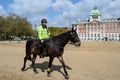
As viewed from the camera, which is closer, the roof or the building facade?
the building facade

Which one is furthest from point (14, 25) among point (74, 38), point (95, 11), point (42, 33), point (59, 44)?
point (95, 11)

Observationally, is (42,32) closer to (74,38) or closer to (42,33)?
(42,33)

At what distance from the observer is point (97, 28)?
521 feet

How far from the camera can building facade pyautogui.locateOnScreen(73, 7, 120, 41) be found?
148500mm

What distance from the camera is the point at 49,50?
41.1 feet

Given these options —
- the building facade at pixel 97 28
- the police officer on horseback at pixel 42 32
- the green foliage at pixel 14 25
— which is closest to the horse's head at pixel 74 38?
the police officer on horseback at pixel 42 32

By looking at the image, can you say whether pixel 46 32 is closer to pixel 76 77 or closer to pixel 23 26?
pixel 76 77

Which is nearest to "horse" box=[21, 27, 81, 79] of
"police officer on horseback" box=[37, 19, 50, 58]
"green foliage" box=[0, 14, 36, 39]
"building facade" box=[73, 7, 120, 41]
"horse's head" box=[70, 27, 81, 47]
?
"horse's head" box=[70, 27, 81, 47]

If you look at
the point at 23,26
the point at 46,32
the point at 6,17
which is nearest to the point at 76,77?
the point at 46,32

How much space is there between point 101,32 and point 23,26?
81836mm

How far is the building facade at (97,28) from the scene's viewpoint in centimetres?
14850

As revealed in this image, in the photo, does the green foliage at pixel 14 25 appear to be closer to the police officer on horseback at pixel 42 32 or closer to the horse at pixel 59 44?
the police officer on horseback at pixel 42 32

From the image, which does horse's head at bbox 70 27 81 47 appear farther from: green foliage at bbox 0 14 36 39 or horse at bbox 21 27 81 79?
green foliage at bbox 0 14 36 39

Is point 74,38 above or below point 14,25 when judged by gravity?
below
